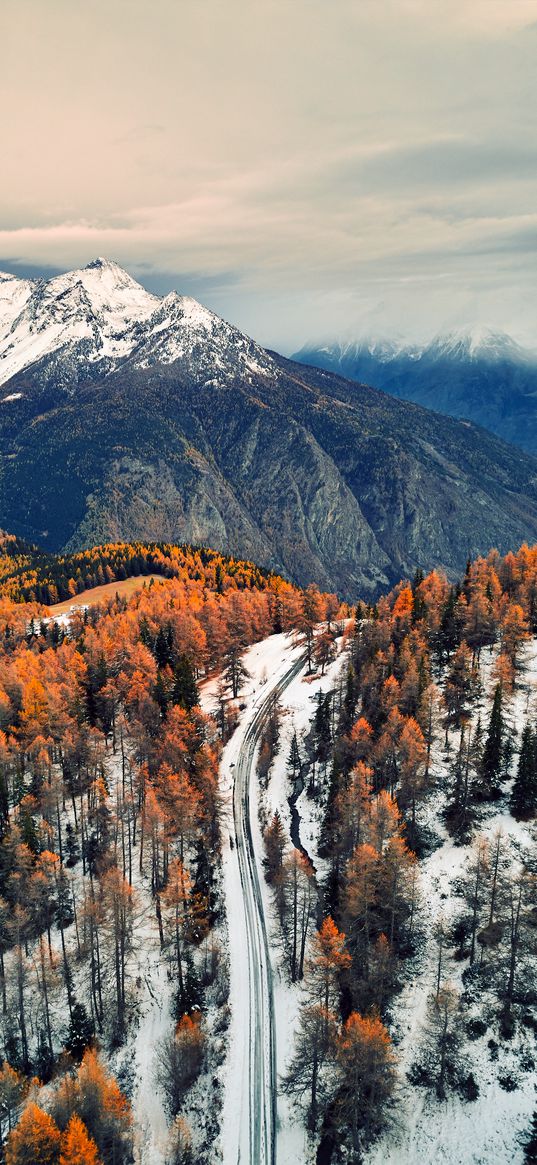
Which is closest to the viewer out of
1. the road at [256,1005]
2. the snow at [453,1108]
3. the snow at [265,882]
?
the snow at [453,1108]

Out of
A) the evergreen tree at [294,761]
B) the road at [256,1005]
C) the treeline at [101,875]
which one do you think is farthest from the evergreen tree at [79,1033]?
the evergreen tree at [294,761]

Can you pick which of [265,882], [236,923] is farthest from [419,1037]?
[265,882]

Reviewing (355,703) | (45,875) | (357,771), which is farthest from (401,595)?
(45,875)

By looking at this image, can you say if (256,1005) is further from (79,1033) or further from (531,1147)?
(531,1147)

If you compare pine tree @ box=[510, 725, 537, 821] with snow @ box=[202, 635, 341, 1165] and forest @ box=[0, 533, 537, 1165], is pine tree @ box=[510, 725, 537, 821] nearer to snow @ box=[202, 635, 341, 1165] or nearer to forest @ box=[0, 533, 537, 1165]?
forest @ box=[0, 533, 537, 1165]

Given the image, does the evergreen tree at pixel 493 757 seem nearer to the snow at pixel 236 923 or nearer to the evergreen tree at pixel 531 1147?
the snow at pixel 236 923

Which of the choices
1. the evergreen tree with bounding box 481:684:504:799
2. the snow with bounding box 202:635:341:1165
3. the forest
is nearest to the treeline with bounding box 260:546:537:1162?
the evergreen tree with bounding box 481:684:504:799
